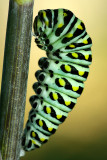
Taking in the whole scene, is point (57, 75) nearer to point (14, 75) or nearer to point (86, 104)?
point (14, 75)

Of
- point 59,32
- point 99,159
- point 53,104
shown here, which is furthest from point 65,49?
point 99,159

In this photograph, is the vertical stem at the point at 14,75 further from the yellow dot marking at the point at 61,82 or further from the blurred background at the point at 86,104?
the blurred background at the point at 86,104

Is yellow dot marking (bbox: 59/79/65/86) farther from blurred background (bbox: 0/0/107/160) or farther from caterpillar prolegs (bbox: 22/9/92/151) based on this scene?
blurred background (bbox: 0/0/107/160)

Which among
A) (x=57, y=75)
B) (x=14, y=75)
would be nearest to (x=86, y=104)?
(x=57, y=75)

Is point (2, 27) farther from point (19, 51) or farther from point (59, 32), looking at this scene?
point (19, 51)

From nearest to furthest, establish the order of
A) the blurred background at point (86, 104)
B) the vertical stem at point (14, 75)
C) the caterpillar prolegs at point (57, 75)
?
the vertical stem at point (14, 75) → the caterpillar prolegs at point (57, 75) → the blurred background at point (86, 104)

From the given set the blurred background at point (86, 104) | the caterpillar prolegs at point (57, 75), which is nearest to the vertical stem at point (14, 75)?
the caterpillar prolegs at point (57, 75)
